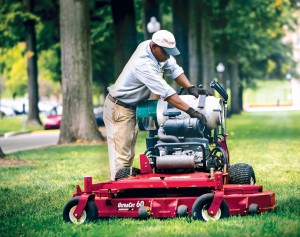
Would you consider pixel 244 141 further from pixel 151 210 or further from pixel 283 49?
pixel 283 49

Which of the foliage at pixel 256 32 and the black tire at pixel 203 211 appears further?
the foliage at pixel 256 32

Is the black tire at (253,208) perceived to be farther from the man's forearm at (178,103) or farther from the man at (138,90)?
the man's forearm at (178,103)

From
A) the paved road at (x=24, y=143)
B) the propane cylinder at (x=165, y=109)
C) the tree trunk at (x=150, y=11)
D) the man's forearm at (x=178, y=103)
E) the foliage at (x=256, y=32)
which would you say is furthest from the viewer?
the foliage at (x=256, y=32)

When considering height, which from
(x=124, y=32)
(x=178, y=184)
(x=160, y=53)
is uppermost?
(x=124, y=32)

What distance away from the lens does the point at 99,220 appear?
9078 millimetres

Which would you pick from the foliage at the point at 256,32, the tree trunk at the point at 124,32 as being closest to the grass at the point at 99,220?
the tree trunk at the point at 124,32

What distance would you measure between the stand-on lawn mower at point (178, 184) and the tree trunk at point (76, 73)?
15216mm

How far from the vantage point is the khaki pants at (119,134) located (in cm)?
1061

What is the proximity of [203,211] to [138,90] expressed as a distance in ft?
6.59

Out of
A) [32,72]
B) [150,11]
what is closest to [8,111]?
→ [32,72]

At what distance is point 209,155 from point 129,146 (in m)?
1.36

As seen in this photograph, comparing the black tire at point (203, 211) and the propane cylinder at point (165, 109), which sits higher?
the propane cylinder at point (165, 109)

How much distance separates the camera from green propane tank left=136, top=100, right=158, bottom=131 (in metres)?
9.80

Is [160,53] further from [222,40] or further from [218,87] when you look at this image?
[222,40]
